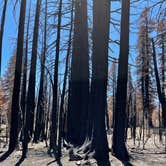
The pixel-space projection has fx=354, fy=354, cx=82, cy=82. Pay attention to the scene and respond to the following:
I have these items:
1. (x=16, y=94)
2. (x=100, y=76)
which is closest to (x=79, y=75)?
(x=16, y=94)

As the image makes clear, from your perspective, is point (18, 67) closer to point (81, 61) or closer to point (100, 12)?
point (81, 61)

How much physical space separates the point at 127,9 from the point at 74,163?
18.8ft

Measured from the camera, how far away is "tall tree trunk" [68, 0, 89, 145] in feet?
56.5

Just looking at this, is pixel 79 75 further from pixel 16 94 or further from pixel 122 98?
pixel 122 98

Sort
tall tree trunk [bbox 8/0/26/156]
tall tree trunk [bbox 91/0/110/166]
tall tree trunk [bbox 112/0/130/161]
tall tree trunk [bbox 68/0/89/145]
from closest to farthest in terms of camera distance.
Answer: tall tree trunk [bbox 91/0/110/166] < tall tree trunk [bbox 112/0/130/161] < tall tree trunk [bbox 68/0/89/145] < tall tree trunk [bbox 8/0/26/156]

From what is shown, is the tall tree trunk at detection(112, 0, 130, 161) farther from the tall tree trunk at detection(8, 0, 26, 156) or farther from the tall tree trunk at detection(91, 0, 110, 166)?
the tall tree trunk at detection(8, 0, 26, 156)

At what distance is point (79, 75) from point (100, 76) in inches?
254

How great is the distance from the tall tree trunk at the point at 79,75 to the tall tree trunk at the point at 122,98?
478 cm

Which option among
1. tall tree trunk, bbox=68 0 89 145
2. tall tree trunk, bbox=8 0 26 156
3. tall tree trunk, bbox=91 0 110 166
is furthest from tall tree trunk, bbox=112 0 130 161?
tall tree trunk, bbox=8 0 26 156

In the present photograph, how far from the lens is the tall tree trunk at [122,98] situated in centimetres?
1148

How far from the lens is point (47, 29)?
21719mm

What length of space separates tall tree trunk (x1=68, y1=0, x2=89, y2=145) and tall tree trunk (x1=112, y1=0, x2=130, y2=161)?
4.78m

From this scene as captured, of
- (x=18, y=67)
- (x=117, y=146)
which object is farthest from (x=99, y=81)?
(x=18, y=67)

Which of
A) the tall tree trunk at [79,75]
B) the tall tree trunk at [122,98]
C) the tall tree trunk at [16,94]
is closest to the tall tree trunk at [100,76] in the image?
the tall tree trunk at [122,98]
